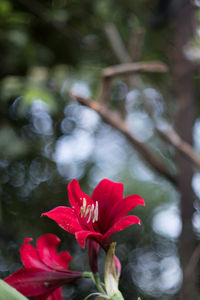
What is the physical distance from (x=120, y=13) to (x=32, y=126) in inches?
22.9

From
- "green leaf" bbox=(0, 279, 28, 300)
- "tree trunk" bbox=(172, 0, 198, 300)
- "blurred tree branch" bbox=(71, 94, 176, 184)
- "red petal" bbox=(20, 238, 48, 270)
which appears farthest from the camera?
"tree trunk" bbox=(172, 0, 198, 300)

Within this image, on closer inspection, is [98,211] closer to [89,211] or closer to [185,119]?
[89,211]

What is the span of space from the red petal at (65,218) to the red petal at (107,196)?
0.09ft

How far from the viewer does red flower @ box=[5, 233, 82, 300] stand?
294 millimetres

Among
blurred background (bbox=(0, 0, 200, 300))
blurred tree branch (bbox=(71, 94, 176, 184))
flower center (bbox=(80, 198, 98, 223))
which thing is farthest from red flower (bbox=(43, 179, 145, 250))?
blurred background (bbox=(0, 0, 200, 300))

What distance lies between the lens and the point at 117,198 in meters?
0.30

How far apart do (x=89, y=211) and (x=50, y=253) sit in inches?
2.5

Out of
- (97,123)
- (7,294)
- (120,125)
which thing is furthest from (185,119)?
(7,294)

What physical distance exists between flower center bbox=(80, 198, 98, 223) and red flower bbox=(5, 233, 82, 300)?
0.05m

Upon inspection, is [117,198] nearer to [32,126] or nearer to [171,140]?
[171,140]

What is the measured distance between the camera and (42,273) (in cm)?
31

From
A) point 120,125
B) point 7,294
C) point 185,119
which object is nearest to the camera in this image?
point 7,294

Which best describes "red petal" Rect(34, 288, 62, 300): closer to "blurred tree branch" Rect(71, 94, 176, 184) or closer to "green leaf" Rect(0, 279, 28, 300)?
"green leaf" Rect(0, 279, 28, 300)

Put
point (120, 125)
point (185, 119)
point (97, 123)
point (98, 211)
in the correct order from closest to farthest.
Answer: point (98, 211), point (120, 125), point (185, 119), point (97, 123)
